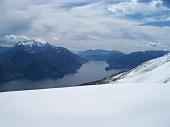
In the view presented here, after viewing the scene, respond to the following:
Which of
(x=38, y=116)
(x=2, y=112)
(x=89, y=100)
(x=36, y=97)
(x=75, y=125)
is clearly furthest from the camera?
(x=36, y=97)

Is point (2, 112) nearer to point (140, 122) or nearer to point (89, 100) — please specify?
point (89, 100)

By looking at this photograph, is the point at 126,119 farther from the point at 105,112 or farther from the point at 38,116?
the point at 38,116

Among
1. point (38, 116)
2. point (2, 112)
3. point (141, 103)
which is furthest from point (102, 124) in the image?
point (2, 112)

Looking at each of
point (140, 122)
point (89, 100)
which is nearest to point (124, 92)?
point (89, 100)

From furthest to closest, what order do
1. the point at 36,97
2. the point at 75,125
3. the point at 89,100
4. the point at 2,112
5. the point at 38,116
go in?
the point at 36,97, the point at 89,100, the point at 2,112, the point at 38,116, the point at 75,125

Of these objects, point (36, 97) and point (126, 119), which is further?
point (36, 97)

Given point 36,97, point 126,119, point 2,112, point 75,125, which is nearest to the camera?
point 75,125

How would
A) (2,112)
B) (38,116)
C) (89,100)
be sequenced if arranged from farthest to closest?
(89,100) < (2,112) < (38,116)

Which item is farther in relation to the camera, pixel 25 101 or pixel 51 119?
pixel 25 101
